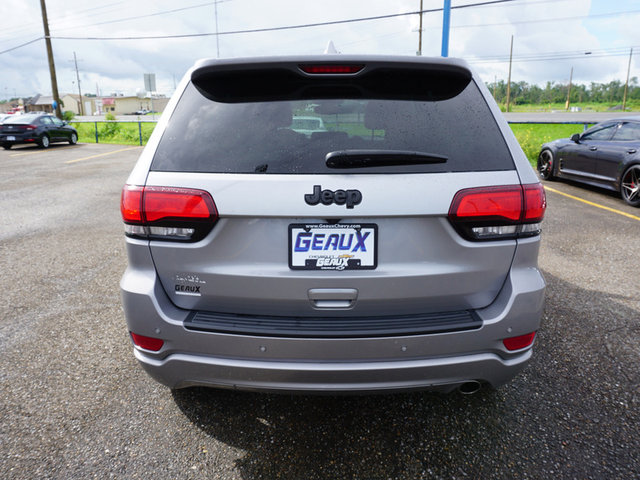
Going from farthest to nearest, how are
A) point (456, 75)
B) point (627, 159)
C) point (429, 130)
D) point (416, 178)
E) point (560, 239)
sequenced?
point (627, 159)
point (560, 239)
point (456, 75)
point (429, 130)
point (416, 178)

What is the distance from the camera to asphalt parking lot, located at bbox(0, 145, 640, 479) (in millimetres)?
2170

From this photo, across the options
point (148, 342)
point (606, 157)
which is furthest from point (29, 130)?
point (148, 342)

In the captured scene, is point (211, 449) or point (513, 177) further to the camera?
point (211, 449)

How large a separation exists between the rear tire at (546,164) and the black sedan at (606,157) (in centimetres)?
6

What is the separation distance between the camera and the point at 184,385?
2088mm

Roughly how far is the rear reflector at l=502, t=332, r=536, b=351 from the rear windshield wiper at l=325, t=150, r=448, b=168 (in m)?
0.83

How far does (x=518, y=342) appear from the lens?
2037 millimetres

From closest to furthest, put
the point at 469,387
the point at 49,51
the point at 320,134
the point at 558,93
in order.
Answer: the point at 320,134 < the point at 469,387 < the point at 49,51 < the point at 558,93

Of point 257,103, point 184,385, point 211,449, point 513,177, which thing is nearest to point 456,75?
point 513,177

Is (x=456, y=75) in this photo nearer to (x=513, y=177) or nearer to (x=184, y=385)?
(x=513, y=177)

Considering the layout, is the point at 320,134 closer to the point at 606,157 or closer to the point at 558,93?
the point at 606,157

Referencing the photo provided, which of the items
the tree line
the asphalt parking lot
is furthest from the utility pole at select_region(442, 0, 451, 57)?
the tree line

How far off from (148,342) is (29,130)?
22457 mm

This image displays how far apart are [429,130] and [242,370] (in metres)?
1.29
